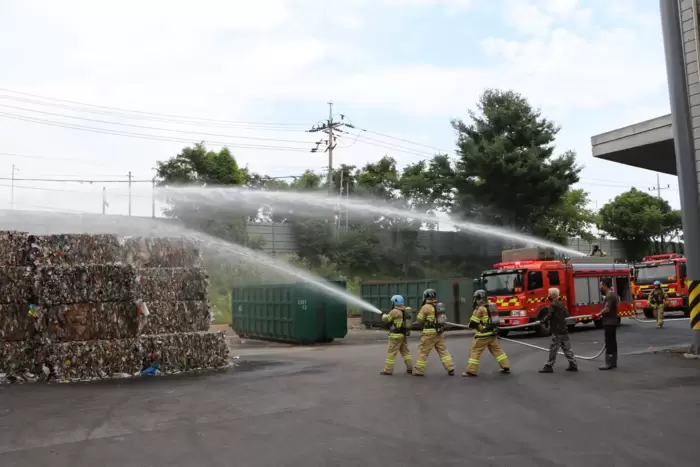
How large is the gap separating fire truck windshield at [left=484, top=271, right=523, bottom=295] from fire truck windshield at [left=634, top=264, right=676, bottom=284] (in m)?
13.1

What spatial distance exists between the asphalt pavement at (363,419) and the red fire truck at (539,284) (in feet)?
24.3

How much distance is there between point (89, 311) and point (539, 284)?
14076 mm

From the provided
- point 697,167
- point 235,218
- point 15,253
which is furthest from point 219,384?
point 235,218

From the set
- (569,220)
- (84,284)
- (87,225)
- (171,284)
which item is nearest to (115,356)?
(84,284)

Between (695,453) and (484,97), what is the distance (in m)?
37.0

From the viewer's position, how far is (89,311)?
12492 mm

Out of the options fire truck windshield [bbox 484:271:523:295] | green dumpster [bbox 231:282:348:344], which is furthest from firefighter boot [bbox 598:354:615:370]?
green dumpster [bbox 231:282:348:344]

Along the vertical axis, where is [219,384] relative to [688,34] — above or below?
below

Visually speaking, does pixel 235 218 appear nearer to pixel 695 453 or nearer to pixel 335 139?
pixel 335 139

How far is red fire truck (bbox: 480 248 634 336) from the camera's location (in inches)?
824

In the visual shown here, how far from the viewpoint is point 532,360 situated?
1463cm

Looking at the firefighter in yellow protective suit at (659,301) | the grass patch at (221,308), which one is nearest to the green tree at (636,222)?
the firefighter in yellow protective suit at (659,301)

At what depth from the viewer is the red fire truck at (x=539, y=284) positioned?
68.6 feet

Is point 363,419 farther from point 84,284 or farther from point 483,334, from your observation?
point 84,284
